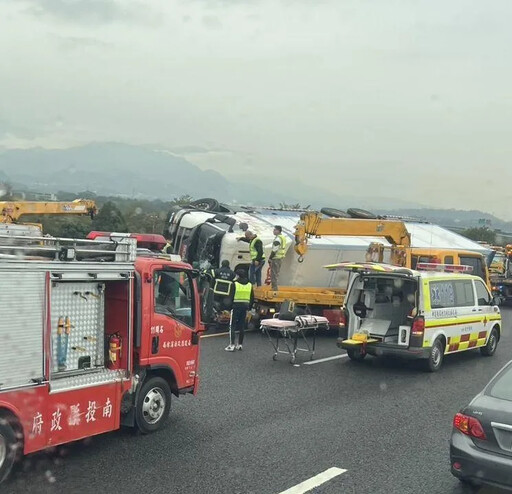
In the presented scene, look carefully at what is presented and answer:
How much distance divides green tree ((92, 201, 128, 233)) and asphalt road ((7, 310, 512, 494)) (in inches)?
401

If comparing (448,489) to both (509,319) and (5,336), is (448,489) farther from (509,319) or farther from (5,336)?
(509,319)

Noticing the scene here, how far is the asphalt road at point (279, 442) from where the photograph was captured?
554cm

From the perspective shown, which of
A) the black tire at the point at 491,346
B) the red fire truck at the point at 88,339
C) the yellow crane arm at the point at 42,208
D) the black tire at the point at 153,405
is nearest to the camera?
the red fire truck at the point at 88,339

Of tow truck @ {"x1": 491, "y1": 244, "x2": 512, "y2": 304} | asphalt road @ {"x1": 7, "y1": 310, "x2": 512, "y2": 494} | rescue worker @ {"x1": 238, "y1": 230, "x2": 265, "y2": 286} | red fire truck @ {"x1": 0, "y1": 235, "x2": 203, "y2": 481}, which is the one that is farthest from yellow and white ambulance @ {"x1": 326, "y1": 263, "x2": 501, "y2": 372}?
tow truck @ {"x1": 491, "y1": 244, "x2": 512, "y2": 304}

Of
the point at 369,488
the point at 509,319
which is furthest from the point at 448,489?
the point at 509,319

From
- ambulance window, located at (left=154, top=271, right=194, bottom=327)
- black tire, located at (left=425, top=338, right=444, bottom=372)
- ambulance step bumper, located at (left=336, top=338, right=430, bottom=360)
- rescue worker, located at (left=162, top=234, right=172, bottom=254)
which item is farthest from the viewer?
rescue worker, located at (left=162, top=234, right=172, bottom=254)

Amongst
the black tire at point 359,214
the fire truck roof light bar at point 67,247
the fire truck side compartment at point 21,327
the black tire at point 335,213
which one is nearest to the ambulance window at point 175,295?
the fire truck roof light bar at point 67,247

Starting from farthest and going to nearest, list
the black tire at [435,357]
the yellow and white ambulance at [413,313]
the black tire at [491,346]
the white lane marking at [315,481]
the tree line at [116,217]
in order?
the tree line at [116,217]
the black tire at [491,346]
the black tire at [435,357]
the yellow and white ambulance at [413,313]
the white lane marking at [315,481]

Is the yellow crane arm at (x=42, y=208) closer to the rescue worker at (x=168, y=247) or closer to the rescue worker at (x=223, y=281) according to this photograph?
the rescue worker at (x=168, y=247)

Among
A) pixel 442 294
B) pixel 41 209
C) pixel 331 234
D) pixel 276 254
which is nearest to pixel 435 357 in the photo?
pixel 442 294

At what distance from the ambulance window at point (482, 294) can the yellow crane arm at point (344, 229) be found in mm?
3206

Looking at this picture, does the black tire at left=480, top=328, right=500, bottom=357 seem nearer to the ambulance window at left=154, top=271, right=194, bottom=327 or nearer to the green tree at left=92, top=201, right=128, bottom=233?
the ambulance window at left=154, top=271, right=194, bottom=327

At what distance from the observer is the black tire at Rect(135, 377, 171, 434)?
6.65m

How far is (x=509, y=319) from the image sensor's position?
21.6m
